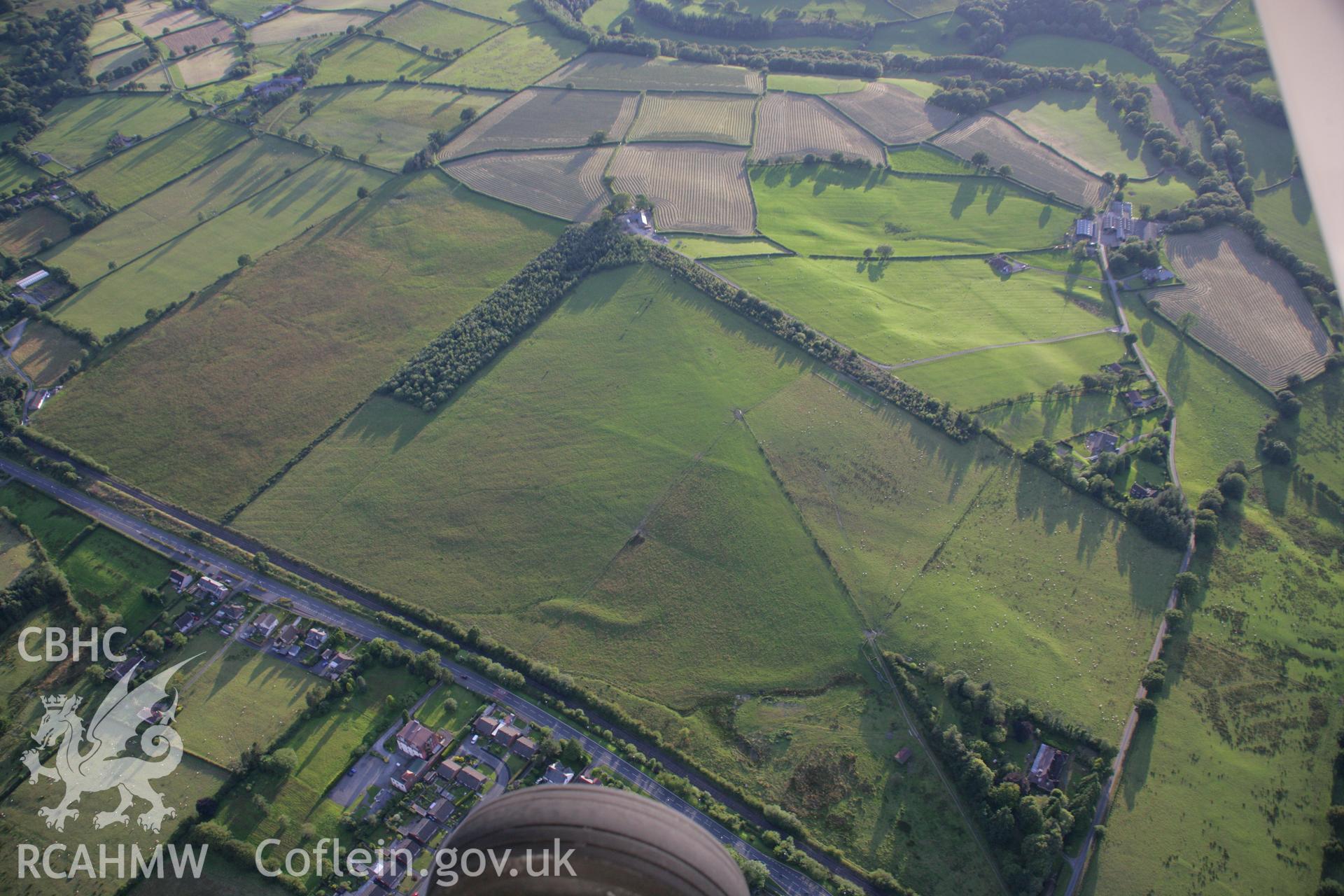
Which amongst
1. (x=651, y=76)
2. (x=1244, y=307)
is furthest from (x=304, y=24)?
(x=1244, y=307)

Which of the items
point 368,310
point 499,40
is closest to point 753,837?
point 368,310

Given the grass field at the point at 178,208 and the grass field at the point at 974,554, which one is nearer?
the grass field at the point at 974,554

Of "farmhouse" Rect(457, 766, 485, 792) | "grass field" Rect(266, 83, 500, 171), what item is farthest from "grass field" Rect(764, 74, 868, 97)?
"farmhouse" Rect(457, 766, 485, 792)

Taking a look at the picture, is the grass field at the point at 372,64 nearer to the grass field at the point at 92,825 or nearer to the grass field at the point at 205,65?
the grass field at the point at 205,65

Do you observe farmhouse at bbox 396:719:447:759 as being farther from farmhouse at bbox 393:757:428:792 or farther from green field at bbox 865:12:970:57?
green field at bbox 865:12:970:57

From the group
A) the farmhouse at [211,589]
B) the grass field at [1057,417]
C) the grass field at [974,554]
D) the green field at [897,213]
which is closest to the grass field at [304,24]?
the green field at [897,213]

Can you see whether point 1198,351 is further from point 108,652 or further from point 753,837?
point 108,652
